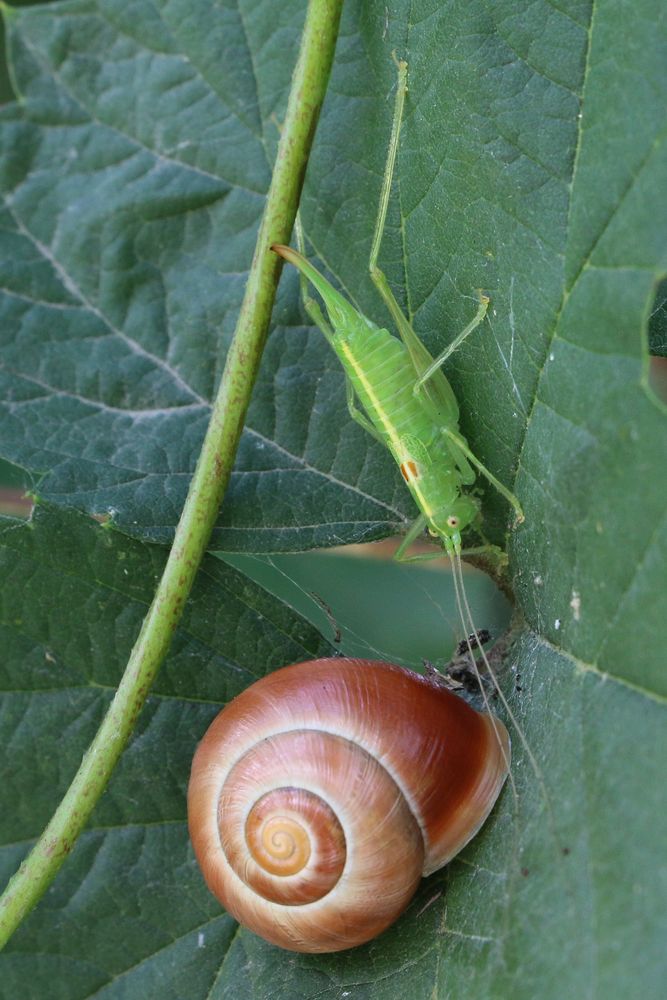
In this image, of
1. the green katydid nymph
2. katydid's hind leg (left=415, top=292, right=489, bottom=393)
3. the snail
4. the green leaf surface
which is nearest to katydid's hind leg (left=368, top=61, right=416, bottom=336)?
the green katydid nymph

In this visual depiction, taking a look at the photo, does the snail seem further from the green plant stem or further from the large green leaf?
the green plant stem

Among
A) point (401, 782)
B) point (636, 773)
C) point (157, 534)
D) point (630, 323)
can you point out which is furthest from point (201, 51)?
point (636, 773)

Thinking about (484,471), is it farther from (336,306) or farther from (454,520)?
(336,306)

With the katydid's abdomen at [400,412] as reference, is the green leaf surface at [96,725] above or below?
below

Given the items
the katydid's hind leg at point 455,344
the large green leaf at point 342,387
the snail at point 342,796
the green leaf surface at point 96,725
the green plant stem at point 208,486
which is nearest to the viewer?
the large green leaf at point 342,387

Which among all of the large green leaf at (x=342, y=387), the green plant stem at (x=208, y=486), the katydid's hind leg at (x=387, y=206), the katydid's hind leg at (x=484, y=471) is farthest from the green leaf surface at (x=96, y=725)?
the katydid's hind leg at (x=387, y=206)

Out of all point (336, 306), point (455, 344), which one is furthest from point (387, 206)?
point (455, 344)

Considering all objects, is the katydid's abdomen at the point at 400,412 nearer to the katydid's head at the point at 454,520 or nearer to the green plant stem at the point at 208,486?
the katydid's head at the point at 454,520
